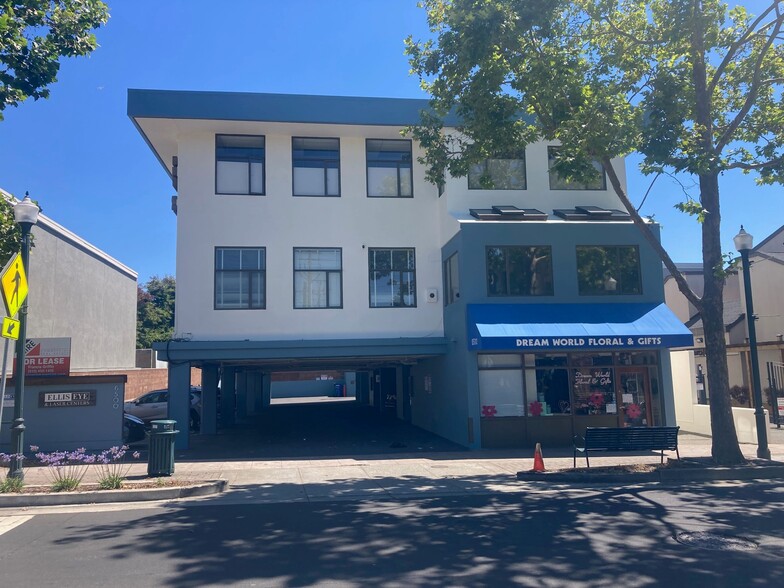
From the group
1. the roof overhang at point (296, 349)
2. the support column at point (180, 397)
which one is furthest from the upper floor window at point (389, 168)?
the support column at point (180, 397)

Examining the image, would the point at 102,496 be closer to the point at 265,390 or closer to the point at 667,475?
the point at 667,475

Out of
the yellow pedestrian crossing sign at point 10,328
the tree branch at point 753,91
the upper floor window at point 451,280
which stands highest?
the tree branch at point 753,91

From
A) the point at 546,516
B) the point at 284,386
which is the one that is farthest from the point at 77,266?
the point at 284,386

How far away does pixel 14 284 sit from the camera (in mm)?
11312

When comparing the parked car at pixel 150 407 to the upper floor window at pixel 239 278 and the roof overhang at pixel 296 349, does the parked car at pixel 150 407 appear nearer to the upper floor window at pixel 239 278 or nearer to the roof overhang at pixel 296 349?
the roof overhang at pixel 296 349

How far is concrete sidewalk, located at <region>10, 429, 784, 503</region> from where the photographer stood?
11.8m

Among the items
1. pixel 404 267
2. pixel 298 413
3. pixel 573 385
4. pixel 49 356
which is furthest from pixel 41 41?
pixel 298 413

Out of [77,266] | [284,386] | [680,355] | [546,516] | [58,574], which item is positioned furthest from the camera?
[284,386]

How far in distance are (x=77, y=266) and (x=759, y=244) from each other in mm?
34374

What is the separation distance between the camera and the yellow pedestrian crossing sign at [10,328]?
11.1 m

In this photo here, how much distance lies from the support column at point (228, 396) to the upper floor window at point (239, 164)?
28.2 ft

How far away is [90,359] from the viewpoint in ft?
101

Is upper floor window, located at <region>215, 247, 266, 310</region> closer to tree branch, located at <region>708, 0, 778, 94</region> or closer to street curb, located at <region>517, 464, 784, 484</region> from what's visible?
street curb, located at <region>517, 464, 784, 484</region>

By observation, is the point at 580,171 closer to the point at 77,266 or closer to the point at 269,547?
the point at 269,547
